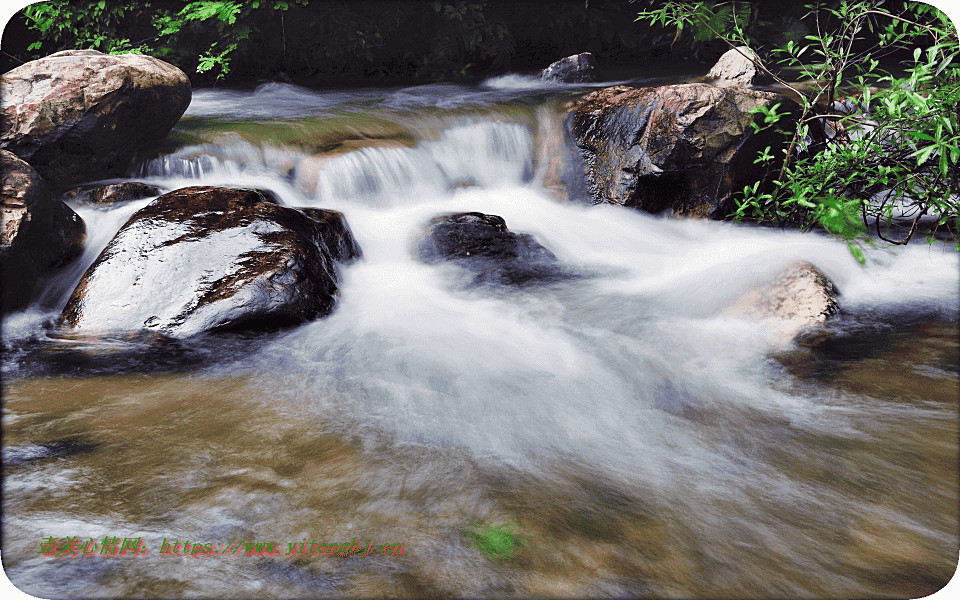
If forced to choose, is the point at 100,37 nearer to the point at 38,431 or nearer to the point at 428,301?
the point at 428,301

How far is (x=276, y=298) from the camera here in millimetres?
2914

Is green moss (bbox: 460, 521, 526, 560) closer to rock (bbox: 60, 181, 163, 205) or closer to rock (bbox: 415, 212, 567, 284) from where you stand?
rock (bbox: 415, 212, 567, 284)

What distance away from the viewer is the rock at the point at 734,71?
6.27 meters

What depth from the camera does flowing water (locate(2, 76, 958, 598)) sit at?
4.24ft

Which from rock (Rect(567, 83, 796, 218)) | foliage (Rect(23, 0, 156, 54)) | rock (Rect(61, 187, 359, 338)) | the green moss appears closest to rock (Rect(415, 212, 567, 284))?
rock (Rect(61, 187, 359, 338))

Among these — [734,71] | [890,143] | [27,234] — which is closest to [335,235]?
[27,234]

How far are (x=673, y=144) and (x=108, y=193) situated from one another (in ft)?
14.7

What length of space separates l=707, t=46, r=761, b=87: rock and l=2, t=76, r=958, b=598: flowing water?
3284 millimetres

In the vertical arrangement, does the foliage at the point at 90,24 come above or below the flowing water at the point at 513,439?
above

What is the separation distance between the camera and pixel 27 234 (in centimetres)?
320

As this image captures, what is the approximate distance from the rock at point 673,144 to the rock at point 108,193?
3.76 m

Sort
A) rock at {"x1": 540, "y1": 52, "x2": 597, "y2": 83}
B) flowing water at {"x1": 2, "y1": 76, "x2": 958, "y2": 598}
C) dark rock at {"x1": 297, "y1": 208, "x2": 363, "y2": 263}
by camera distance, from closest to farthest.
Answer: flowing water at {"x1": 2, "y1": 76, "x2": 958, "y2": 598}, dark rock at {"x1": 297, "y1": 208, "x2": 363, "y2": 263}, rock at {"x1": 540, "y1": 52, "x2": 597, "y2": 83}

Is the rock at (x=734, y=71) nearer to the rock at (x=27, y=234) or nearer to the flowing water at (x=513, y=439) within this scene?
the flowing water at (x=513, y=439)

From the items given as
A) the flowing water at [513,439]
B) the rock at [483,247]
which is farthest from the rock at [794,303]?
the rock at [483,247]
